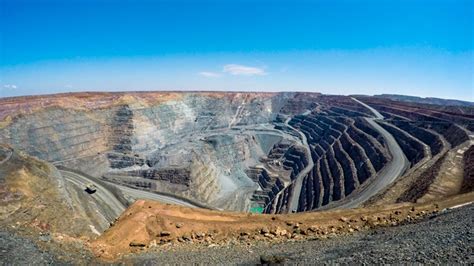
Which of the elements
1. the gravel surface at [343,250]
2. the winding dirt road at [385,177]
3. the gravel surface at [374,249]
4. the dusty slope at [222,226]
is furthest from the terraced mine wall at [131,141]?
the gravel surface at [374,249]

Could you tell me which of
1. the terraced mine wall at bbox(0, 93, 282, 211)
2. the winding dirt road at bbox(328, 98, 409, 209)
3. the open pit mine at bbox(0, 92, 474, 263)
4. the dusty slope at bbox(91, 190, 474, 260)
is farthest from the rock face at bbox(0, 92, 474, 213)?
the dusty slope at bbox(91, 190, 474, 260)

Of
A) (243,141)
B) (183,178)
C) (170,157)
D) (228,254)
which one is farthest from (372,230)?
(243,141)

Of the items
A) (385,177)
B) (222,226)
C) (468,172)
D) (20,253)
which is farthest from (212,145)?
(20,253)

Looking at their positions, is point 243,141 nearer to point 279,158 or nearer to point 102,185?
point 279,158

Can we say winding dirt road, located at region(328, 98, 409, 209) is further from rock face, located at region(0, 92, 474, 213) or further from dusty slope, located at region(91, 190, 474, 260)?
dusty slope, located at region(91, 190, 474, 260)

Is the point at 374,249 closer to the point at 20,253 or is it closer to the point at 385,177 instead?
the point at 20,253
